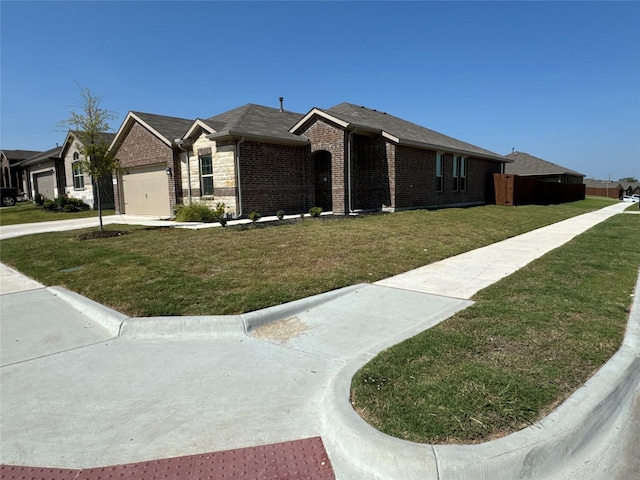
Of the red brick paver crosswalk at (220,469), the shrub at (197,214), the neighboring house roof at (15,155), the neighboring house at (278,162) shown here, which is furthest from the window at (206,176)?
the neighboring house roof at (15,155)

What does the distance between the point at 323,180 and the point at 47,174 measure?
93.8 feet

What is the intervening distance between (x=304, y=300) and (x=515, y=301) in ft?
9.55

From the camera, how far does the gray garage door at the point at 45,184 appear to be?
34.8m

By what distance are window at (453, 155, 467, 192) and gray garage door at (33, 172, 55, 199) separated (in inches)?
1254

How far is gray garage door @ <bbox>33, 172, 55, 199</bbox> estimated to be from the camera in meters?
34.8

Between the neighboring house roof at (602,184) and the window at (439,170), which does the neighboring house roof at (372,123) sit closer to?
the window at (439,170)

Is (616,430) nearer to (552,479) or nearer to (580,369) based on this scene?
(580,369)

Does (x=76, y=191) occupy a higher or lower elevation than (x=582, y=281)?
higher

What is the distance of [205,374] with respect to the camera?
3.93 metres

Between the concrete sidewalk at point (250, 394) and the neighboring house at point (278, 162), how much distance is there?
11.4m

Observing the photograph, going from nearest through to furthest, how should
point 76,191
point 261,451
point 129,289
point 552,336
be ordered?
point 261,451
point 552,336
point 129,289
point 76,191

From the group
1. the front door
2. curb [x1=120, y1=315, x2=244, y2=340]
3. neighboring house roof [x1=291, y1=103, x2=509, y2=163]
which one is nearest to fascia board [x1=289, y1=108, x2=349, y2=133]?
neighboring house roof [x1=291, y1=103, x2=509, y2=163]

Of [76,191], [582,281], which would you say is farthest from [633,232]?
[76,191]

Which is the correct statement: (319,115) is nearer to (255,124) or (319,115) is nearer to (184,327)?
(255,124)
